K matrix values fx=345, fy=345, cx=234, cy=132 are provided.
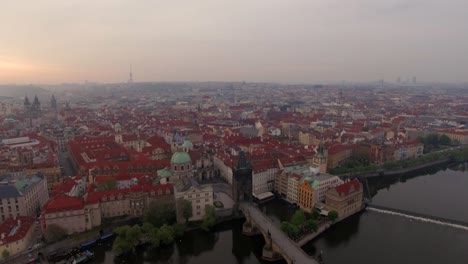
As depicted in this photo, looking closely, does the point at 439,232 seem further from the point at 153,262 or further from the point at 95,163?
the point at 95,163

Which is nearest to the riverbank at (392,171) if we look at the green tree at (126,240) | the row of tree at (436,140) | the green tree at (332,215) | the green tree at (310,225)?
the row of tree at (436,140)

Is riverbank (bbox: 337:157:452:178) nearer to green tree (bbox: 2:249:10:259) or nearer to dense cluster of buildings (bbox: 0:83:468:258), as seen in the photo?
dense cluster of buildings (bbox: 0:83:468:258)

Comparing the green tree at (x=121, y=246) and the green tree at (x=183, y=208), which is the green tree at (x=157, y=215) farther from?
the green tree at (x=121, y=246)

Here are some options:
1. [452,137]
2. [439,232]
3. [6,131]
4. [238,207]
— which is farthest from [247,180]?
[6,131]

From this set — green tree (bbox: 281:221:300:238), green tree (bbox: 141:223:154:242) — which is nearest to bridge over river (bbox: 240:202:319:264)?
green tree (bbox: 281:221:300:238)

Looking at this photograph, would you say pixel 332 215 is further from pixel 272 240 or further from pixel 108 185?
pixel 108 185
